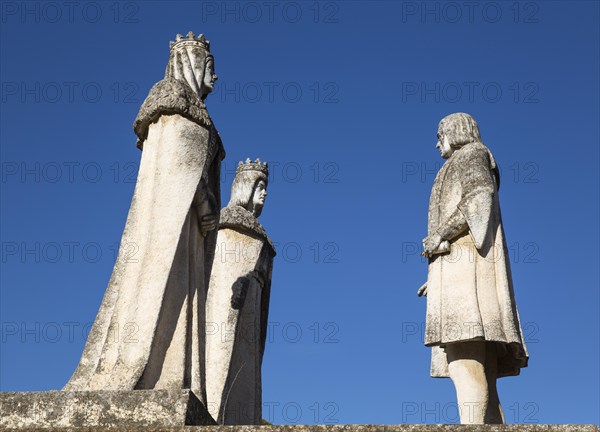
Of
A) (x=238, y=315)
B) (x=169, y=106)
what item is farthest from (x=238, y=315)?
(x=169, y=106)

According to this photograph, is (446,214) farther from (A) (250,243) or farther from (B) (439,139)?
(A) (250,243)

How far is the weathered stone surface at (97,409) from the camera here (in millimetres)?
7648

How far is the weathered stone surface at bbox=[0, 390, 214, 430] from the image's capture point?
7.65m

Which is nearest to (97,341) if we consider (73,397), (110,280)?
(110,280)

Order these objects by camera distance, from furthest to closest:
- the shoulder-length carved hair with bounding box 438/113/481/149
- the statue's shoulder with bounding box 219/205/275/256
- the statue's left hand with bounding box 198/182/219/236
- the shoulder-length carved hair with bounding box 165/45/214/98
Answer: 1. the statue's shoulder with bounding box 219/205/275/256
2. the shoulder-length carved hair with bounding box 438/113/481/149
3. the shoulder-length carved hair with bounding box 165/45/214/98
4. the statue's left hand with bounding box 198/182/219/236

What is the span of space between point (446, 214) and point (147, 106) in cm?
330

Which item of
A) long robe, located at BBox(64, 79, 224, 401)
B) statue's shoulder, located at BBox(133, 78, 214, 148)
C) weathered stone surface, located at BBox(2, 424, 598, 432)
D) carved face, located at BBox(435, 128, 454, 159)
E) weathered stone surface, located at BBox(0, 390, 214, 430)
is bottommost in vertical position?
weathered stone surface, located at BBox(2, 424, 598, 432)

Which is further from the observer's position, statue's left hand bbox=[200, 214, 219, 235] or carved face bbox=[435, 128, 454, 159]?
carved face bbox=[435, 128, 454, 159]

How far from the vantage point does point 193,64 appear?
10.3 meters

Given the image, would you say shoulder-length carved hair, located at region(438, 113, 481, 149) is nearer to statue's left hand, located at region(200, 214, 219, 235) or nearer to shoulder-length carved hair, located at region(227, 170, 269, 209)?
statue's left hand, located at region(200, 214, 219, 235)

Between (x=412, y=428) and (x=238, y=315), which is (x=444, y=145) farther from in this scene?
(x=412, y=428)

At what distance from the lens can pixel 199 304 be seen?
9.41m

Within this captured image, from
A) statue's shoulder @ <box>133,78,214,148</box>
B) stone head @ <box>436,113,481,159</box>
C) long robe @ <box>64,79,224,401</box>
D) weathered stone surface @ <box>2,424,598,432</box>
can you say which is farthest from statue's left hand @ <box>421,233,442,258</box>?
weathered stone surface @ <box>2,424,598,432</box>

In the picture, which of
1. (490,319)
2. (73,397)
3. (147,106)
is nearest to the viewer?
(73,397)
